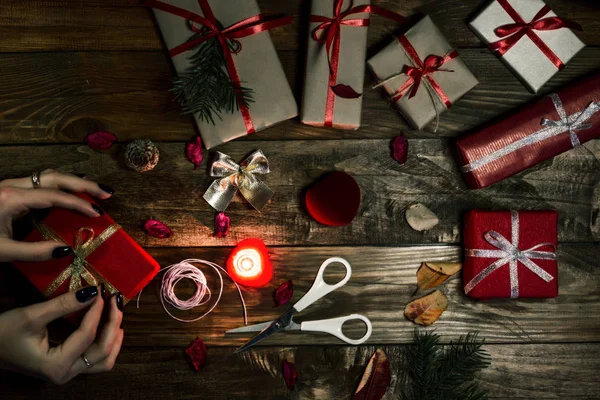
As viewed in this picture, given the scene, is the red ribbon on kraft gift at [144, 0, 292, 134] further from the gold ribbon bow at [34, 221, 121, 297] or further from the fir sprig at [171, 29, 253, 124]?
Result: the gold ribbon bow at [34, 221, 121, 297]

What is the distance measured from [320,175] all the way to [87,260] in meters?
0.68

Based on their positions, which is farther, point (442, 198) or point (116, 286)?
point (442, 198)

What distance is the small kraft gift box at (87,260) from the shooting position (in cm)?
142

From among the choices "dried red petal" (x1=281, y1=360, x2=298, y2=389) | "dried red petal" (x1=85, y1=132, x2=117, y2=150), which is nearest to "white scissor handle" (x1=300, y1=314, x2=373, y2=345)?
"dried red petal" (x1=281, y1=360, x2=298, y2=389)

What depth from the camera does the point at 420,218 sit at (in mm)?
1568

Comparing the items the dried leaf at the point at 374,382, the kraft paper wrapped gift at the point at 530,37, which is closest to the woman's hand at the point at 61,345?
the dried leaf at the point at 374,382

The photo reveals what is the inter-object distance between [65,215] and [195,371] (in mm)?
576

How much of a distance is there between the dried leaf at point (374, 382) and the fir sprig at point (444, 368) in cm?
7

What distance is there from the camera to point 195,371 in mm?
1570

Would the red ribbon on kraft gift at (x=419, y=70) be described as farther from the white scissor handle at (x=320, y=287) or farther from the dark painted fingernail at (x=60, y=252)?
the dark painted fingernail at (x=60, y=252)

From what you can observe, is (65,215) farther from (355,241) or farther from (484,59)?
(484,59)

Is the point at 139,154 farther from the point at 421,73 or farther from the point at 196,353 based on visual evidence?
the point at 421,73

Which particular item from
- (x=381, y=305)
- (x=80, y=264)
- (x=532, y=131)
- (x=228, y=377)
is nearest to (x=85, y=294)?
(x=80, y=264)

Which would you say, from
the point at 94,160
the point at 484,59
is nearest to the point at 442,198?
the point at 484,59
